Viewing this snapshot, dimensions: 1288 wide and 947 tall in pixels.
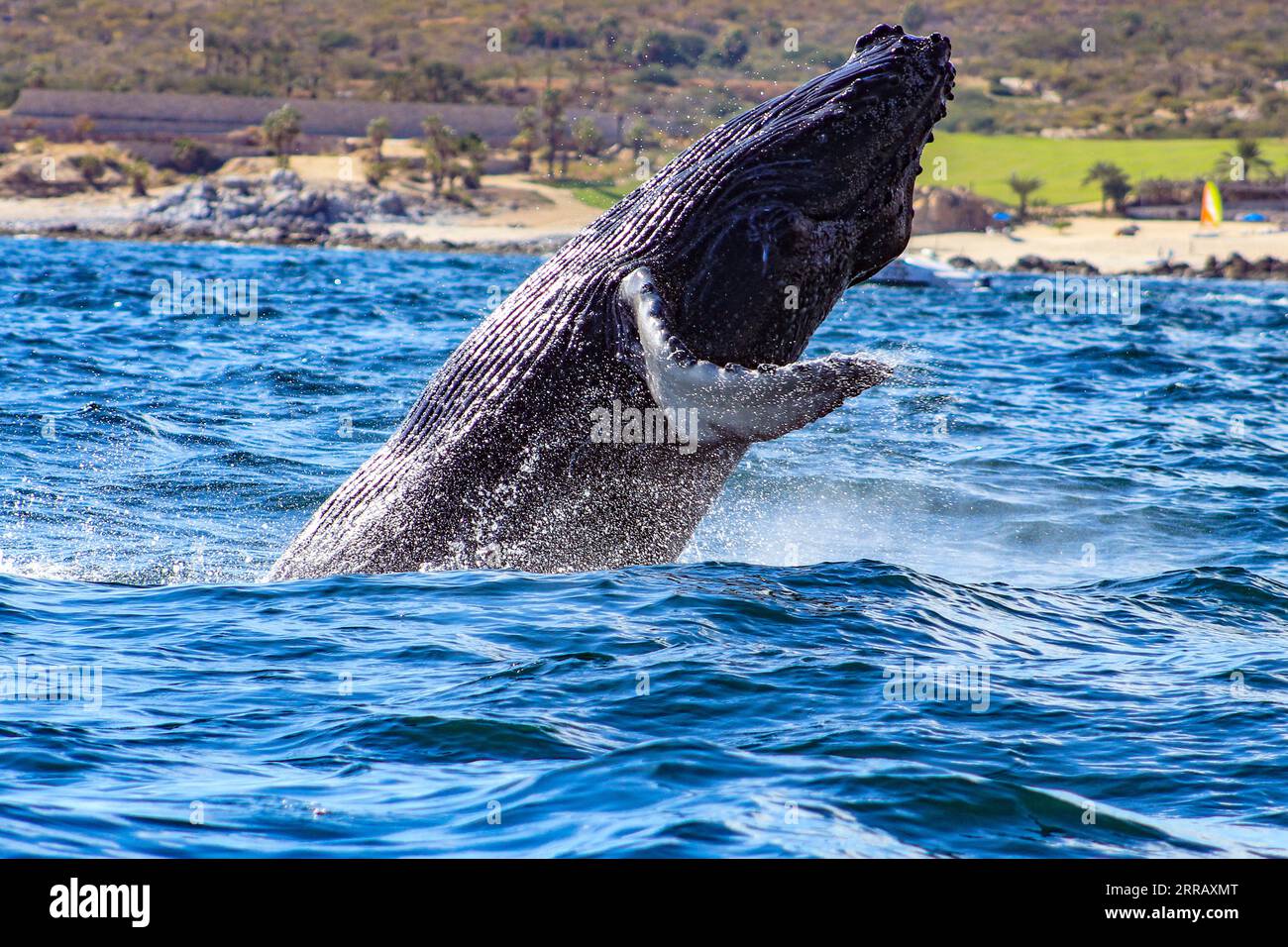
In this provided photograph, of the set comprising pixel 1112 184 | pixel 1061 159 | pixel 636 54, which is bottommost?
pixel 1112 184

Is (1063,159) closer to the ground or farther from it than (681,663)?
farther from it

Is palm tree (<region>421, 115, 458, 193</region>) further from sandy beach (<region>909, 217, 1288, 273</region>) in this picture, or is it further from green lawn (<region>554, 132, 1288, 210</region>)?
sandy beach (<region>909, 217, 1288, 273</region>)

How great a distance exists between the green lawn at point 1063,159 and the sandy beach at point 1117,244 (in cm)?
1174

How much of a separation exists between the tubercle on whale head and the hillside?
118 m

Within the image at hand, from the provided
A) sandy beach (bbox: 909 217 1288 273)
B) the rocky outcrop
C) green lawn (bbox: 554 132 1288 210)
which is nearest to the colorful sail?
sandy beach (bbox: 909 217 1288 273)

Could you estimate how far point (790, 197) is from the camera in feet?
27.3

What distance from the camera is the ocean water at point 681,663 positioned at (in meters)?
5.34

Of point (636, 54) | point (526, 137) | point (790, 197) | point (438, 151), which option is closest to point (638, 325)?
point (790, 197)

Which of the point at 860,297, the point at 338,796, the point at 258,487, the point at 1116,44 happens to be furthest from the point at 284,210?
the point at 1116,44

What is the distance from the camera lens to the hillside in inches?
5463

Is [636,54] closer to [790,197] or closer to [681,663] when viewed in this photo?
[790,197]

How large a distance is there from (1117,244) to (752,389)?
266 feet

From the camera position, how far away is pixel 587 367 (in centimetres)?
817
